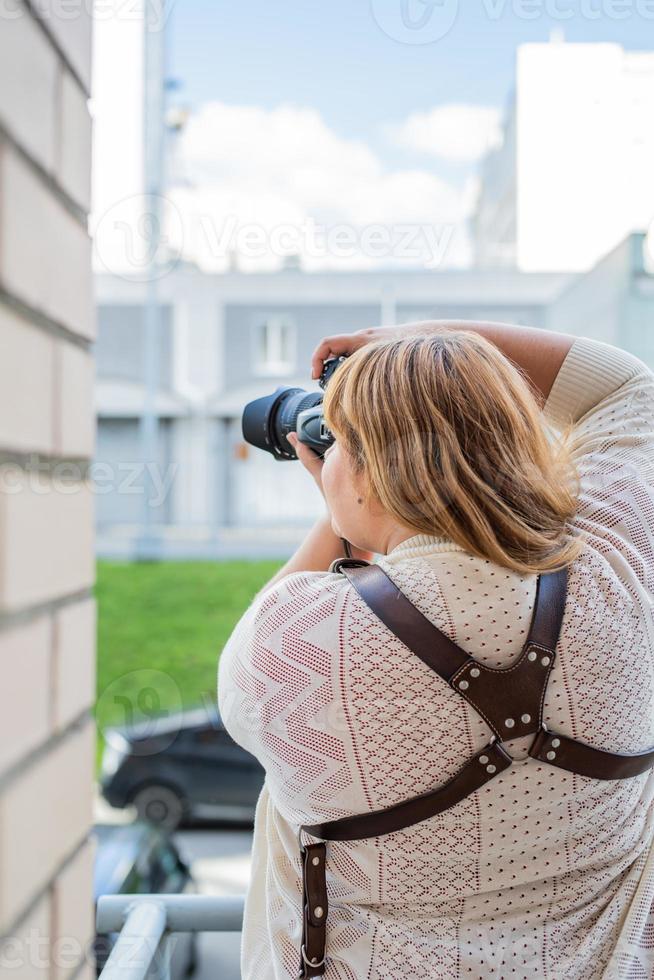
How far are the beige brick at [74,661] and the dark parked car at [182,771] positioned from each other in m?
2.91

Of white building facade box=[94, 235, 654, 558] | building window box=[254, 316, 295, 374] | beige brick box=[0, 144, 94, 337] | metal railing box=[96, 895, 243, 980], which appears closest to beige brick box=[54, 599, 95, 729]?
beige brick box=[0, 144, 94, 337]

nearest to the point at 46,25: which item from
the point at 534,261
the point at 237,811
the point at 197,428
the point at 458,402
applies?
the point at 458,402

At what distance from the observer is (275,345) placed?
610 cm

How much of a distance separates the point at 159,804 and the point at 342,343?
2915mm

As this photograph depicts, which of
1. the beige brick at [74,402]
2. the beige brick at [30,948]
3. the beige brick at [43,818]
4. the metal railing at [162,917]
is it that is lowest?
the metal railing at [162,917]

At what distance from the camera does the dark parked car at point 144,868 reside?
7.71 ft

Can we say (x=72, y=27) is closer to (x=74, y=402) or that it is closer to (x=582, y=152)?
(x=74, y=402)

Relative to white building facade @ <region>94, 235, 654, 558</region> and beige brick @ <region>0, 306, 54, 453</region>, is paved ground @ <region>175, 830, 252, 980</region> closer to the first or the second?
white building facade @ <region>94, 235, 654, 558</region>

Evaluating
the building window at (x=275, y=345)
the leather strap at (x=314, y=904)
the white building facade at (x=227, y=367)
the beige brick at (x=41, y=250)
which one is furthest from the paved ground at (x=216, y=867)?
the building window at (x=275, y=345)

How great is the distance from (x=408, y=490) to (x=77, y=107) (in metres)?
0.32

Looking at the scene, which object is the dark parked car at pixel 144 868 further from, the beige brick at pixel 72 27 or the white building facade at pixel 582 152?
the beige brick at pixel 72 27

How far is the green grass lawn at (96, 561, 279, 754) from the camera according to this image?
4914 millimetres

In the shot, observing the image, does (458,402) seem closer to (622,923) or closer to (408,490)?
(408,490)

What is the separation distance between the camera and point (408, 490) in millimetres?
601
